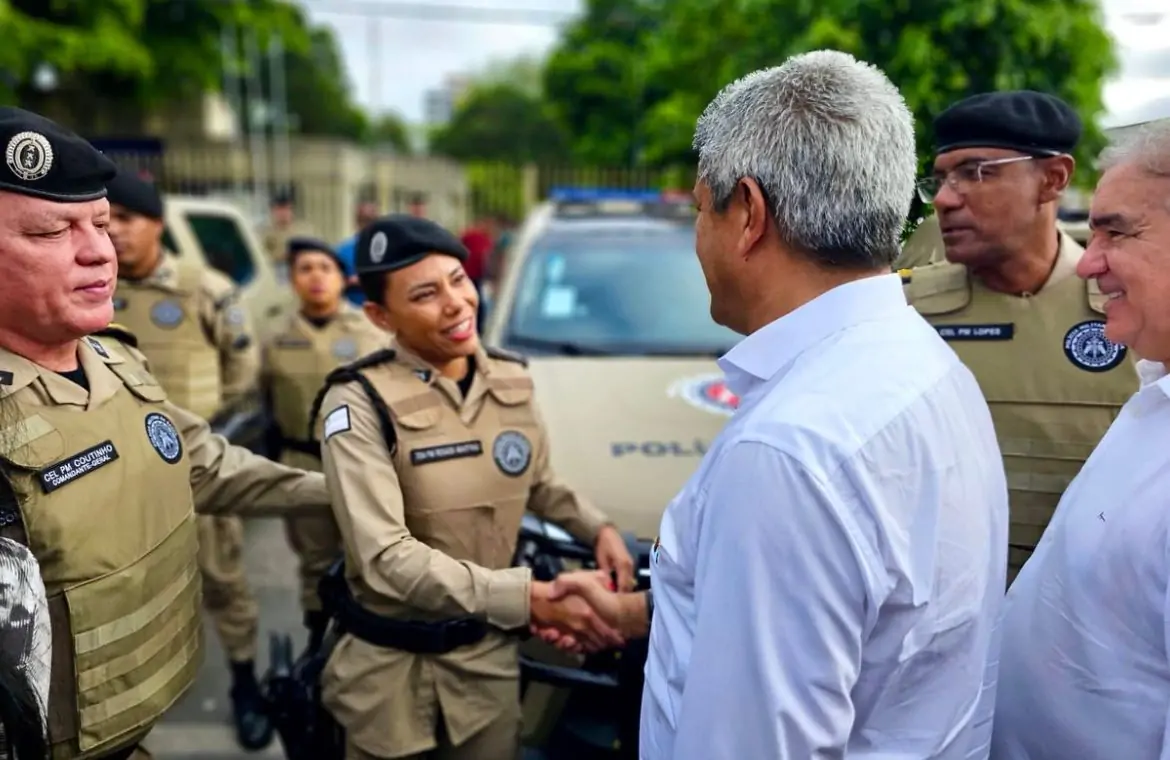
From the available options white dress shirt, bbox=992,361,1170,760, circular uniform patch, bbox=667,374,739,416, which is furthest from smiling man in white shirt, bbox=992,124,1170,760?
circular uniform patch, bbox=667,374,739,416

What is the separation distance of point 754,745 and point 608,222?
370cm

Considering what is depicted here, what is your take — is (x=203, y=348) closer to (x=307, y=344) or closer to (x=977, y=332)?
(x=307, y=344)

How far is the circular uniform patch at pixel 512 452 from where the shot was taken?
2320 mm

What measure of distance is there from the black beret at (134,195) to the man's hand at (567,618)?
2303mm

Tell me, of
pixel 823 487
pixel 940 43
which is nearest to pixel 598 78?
pixel 940 43

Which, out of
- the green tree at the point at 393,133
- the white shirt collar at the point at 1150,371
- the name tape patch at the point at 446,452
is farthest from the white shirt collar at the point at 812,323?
the green tree at the point at 393,133

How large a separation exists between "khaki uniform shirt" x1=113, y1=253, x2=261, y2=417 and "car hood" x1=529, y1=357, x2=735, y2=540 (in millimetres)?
1383

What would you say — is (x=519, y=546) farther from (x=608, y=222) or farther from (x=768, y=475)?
(x=608, y=222)

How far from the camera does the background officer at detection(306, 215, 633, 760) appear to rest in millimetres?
2090

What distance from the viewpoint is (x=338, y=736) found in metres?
2.37

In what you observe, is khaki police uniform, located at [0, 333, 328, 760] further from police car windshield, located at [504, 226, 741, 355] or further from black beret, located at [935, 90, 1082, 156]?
police car windshield, located at [504, 226, 741, 355]

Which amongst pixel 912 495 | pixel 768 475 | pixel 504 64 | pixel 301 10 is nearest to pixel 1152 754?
pixel 912 495

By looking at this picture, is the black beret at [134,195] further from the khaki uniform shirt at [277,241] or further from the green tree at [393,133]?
the green tree at [393,133]

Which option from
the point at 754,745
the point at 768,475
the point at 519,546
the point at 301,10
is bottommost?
the point at 519,546
